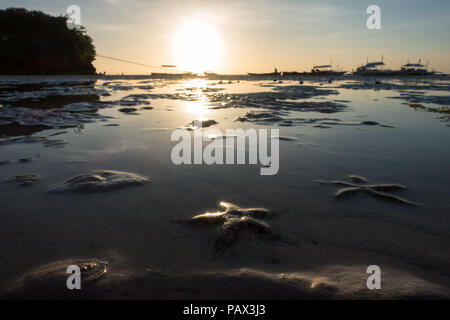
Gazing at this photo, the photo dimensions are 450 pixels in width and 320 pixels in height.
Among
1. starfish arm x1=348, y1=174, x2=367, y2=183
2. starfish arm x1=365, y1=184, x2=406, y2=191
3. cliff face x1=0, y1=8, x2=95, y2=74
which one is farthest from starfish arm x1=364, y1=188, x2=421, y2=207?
cliff face x1=0, y1=8, x2=95, y2=74

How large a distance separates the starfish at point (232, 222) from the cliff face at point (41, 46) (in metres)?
55.8

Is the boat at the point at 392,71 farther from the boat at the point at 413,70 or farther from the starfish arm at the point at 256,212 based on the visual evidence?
the starfish arm at the point at 256,212

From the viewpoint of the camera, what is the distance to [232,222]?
6.73 feet

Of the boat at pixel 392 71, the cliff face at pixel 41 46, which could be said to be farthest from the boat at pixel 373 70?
the cliff face at pixel 41 46

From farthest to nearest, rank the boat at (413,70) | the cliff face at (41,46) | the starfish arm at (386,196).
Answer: the boat at (413,70) < the cliff face at (41,46) < the starfish arm at (386,196)

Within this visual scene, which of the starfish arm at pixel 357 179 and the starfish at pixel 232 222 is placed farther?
the starfish arm at pixel 357 179

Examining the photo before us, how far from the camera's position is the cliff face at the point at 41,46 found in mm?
46094

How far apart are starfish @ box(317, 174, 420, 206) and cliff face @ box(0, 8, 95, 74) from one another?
55947 millimetres

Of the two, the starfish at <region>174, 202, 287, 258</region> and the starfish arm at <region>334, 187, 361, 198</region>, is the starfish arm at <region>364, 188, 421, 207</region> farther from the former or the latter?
the starfish at <region>174, 202, 287, 258</region>

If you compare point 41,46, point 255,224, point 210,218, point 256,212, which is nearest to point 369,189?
point 256,212

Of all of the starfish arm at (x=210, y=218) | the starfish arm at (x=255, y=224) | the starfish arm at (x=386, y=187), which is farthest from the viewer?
the starfish arm at (x=386, y=187)

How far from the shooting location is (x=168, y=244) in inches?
72.9

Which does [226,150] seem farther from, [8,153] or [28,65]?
[28,65]

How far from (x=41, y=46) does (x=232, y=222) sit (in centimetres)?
6417
